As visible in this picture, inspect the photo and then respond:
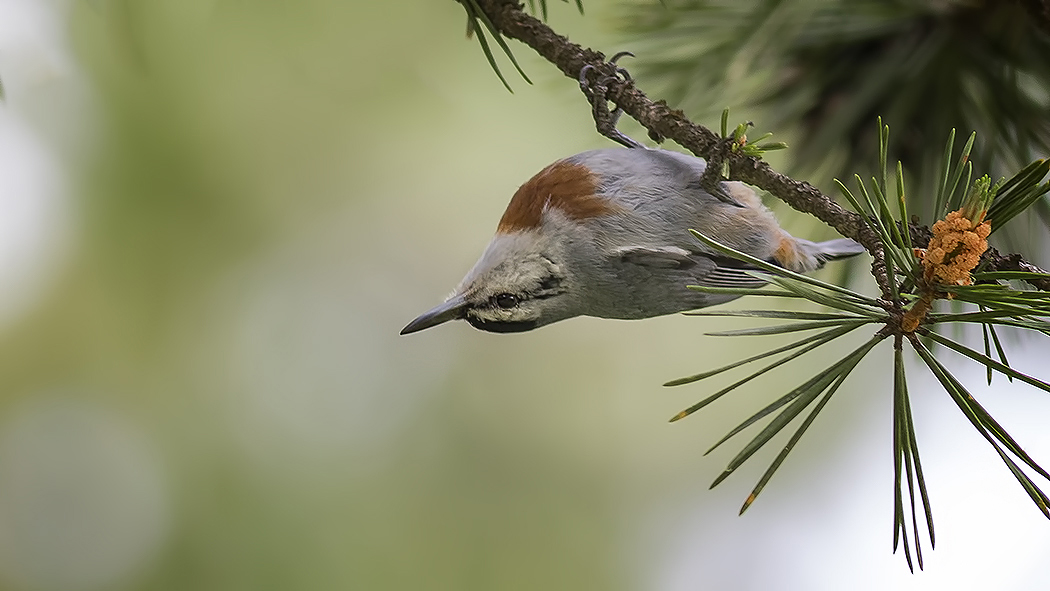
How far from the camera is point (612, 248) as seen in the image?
0.48 meters

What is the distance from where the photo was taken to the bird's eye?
485 mm

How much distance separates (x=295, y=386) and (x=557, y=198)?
1.02 metres

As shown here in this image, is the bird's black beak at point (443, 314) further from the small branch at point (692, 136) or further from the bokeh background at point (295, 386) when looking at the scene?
the bokeh background at point (295, 386)

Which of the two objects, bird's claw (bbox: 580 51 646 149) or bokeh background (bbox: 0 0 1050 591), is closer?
bird's claw (bbox: 580 51 646 149)

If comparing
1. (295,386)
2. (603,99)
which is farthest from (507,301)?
(295,386)

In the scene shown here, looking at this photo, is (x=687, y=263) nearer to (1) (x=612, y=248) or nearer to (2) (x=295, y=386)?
(1) (x=612, y=248)

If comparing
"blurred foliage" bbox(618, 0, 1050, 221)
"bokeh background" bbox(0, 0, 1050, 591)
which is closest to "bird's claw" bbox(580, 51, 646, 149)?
"blurred foliage" bbox(618, 0, 1050, 221)

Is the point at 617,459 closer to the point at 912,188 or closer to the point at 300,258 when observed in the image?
the point at 300,258

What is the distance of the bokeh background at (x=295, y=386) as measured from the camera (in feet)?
4.38

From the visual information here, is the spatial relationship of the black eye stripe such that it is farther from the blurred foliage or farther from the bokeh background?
the bokeh background

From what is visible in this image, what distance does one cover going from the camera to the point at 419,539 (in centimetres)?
141

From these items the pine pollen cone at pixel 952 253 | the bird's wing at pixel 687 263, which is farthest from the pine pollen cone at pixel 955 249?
the bird's wing at pixel 687 263

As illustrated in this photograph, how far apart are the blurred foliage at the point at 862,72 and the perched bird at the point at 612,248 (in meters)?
0.13

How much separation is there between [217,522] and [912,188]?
1199mm
